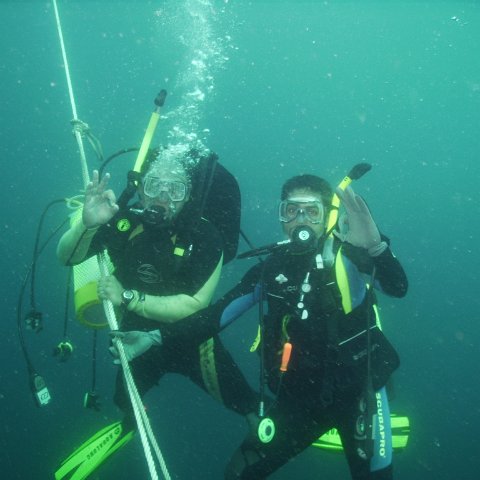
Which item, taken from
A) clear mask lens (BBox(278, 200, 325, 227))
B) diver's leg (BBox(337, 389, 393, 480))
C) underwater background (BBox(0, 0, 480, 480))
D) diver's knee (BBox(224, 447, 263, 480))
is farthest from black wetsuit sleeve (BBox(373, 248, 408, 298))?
underwater background (BBox(0, 0, 480, 480))

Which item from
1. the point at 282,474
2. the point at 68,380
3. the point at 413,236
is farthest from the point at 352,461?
the point at 413,236


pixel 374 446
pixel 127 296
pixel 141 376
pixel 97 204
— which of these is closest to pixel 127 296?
pixel 127 296

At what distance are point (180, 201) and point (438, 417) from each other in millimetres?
19944

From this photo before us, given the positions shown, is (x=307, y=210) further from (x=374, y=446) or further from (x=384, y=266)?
(x=374, y=446)

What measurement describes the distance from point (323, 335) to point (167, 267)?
1.82 meters

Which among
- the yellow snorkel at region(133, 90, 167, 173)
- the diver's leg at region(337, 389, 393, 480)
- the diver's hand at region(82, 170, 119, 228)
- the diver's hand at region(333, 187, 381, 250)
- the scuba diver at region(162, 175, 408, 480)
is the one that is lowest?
the diver's leg at region(337, 389, 393, 480)

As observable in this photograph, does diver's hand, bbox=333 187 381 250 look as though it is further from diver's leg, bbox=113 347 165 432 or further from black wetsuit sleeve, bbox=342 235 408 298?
diver's leg, bbox=113 347 165 432

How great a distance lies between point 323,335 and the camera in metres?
3.24

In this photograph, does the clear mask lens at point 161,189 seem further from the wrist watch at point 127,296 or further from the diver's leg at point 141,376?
the diver's leg at point 141,376

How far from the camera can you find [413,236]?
2873cm

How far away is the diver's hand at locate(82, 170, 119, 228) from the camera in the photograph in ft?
11.2

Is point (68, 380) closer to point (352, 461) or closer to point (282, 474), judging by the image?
point (282, 474)

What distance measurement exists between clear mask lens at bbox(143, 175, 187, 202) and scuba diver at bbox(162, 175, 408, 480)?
1297 mm

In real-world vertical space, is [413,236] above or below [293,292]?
below
